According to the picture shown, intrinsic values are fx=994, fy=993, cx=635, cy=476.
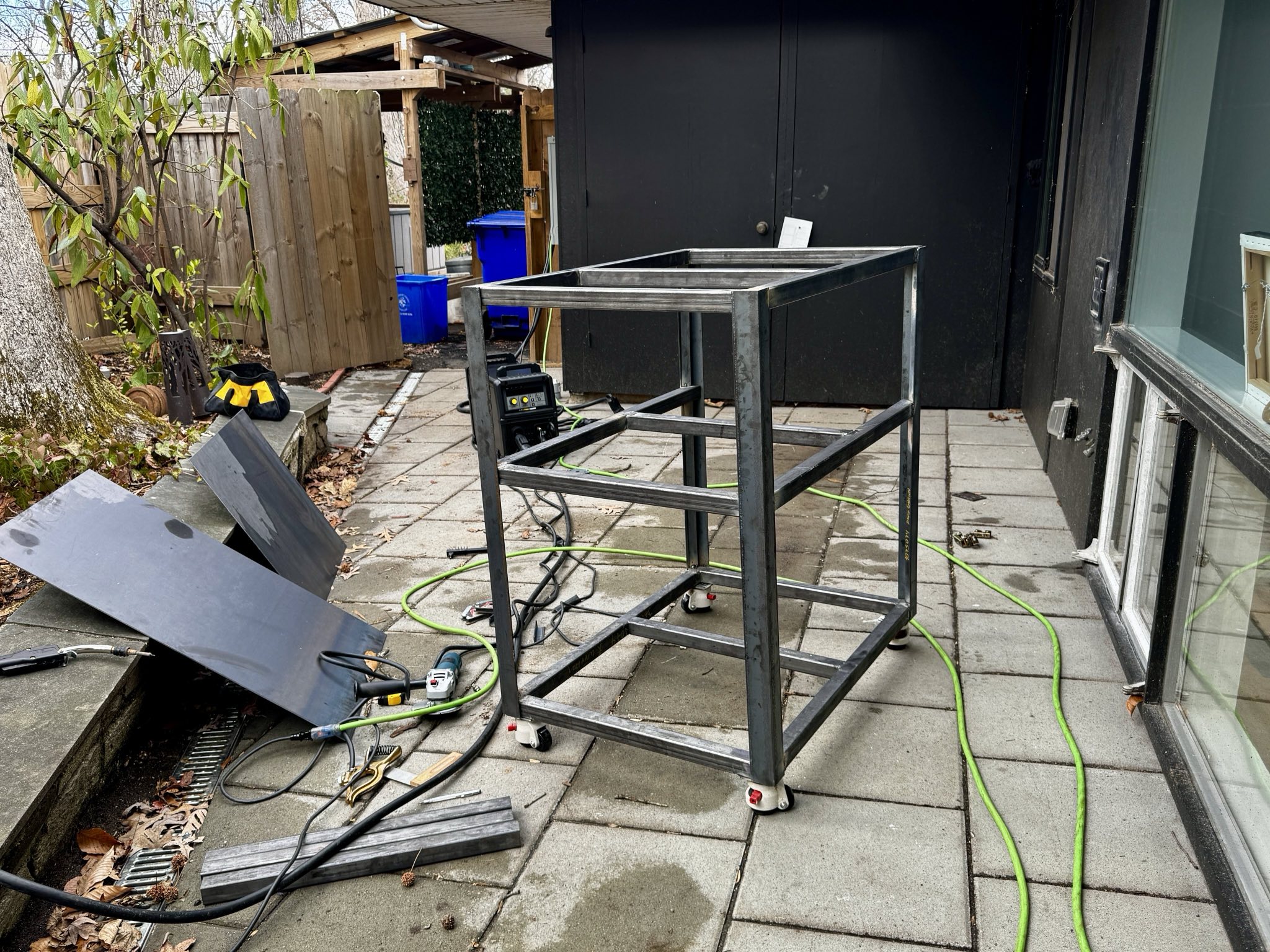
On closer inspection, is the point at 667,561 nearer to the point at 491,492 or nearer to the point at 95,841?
the point at 491,492

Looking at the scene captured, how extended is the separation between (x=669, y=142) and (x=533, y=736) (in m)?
4.49

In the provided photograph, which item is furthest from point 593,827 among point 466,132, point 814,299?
point 466,132

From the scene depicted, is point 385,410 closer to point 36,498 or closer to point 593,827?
point 36,498

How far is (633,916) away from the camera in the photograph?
1963mm

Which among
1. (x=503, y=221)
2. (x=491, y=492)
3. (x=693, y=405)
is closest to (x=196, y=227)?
(x=503, y=221)

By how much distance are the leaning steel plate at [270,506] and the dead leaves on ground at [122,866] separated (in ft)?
3.40

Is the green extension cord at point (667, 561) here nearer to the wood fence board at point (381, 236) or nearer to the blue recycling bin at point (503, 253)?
the wood fence board at point (381, 236)

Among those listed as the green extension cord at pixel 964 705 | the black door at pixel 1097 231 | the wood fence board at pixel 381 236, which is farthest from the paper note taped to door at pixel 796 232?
the wood fence board at pixel 381 236

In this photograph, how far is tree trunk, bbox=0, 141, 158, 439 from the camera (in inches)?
149

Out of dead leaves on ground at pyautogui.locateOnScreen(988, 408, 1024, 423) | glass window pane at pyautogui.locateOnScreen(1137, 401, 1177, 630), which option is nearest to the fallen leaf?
glass window pane at pyautogui.locateOnScreen(1137, 401, 1177, 630)

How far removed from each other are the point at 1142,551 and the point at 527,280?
6.49 feet

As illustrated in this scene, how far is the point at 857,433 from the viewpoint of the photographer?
2.56 meters

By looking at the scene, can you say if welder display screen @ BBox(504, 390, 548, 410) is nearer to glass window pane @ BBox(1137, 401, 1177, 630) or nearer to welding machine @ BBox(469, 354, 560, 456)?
welding machine @ BBox(469, 354, 560, 456)

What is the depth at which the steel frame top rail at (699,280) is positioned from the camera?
206 centimetres
